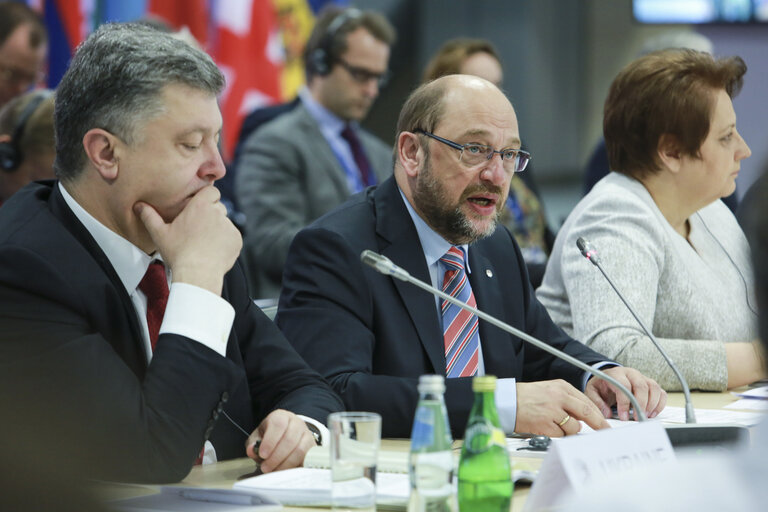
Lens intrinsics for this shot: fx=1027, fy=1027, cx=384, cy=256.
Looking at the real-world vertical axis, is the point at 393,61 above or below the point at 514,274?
above

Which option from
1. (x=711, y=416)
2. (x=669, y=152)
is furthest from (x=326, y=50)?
(x=711, y=416)

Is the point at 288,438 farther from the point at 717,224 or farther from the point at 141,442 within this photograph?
the point at 717,224

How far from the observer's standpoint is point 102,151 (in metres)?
1.80

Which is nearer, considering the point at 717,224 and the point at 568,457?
the point at 568,457

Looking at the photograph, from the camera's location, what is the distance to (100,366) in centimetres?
161

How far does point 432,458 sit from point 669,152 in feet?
6.06

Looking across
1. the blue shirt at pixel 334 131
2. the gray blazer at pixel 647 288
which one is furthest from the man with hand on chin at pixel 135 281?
the blue shirt at pixel 334 131

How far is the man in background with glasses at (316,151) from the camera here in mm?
4262

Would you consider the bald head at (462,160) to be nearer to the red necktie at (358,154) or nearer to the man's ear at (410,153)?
the man's ear at (410,153)

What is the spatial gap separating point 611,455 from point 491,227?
→ 3.76 ft

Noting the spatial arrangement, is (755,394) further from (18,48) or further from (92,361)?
(18,48)

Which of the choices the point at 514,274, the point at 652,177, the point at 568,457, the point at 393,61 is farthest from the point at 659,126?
the point at 393,61

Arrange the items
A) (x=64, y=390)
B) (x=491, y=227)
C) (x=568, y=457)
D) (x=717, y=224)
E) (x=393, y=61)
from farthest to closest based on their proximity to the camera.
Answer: (x=393, y=61) < (x=717, y=224) < (x=491, y=227) < (x=64, y=390) < (x=568, y=457)

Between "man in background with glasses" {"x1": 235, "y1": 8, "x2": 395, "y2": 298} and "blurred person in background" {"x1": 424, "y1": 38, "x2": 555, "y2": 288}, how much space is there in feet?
1.01
